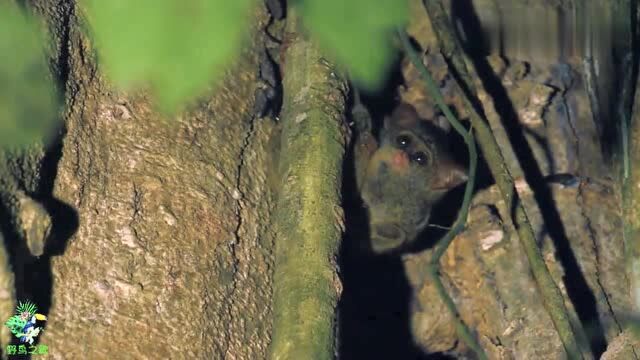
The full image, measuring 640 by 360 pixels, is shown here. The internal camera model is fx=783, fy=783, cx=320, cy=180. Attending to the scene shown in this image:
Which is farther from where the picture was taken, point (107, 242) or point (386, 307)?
point (386, 307)

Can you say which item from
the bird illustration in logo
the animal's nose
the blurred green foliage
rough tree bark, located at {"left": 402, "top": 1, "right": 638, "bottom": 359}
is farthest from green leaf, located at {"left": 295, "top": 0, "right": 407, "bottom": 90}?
the bird illustration in logo

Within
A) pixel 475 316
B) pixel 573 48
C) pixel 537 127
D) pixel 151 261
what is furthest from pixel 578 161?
pixel 151 261

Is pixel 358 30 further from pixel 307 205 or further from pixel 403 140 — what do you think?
pixel 307 205

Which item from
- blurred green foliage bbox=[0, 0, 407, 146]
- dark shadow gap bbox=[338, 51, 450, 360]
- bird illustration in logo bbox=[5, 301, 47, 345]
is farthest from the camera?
dark shadow gap bbox=[338, 51, 450, 360]

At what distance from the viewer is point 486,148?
76.4 inches

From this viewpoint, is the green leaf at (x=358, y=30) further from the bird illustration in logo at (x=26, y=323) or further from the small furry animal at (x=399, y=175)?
the bird illustration in logo at (x=26, y=323)

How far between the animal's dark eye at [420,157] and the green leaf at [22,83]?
3.24 ft

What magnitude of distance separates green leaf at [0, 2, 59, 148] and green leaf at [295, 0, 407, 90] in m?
0.74

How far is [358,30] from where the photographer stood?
2158 mm

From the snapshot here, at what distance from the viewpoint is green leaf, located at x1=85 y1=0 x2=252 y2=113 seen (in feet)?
5.15

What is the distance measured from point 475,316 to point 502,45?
880mm

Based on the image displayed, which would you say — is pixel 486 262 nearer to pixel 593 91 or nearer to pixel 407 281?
pixel 407 281

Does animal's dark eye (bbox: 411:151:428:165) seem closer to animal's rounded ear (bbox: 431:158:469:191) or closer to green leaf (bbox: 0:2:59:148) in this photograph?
animal's rounded ear (bbox: 431:158:469:191)

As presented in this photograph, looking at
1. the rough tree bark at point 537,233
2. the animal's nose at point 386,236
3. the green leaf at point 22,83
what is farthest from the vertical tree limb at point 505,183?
the green leaf at point 22,83
